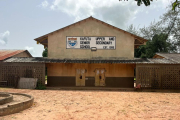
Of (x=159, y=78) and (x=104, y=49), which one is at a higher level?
(x=104, y=49)

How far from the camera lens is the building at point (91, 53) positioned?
1652 centimetres

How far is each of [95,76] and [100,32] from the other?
14.3 feet

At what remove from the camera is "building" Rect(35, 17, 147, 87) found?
16.5 metres

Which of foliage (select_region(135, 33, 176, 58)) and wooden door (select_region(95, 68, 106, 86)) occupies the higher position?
foliage (select_region(135, 33, 176, 58))

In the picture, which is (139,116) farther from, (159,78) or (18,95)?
→ (159,78)

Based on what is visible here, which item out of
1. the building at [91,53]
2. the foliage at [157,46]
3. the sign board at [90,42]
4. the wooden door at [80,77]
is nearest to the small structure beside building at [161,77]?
the building at [91,53]

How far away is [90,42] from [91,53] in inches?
42.2

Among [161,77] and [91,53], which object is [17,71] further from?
[161,77]

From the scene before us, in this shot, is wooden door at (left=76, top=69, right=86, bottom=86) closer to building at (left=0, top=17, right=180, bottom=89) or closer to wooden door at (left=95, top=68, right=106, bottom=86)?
building at (left=0, top=17, right=180, bottom=89)

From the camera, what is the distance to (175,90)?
→ 15.0 m

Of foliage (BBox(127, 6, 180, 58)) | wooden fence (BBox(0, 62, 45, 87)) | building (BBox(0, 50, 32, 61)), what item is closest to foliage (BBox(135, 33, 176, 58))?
foliage (BBox(127, 6, 180, 58))

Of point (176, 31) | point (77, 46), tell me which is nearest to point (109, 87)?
point (77, 46)

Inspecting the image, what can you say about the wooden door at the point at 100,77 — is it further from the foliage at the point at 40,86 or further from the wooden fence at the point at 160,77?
the foliage at the point at 40,86

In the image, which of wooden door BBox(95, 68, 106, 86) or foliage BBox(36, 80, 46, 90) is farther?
wooden door BBox(95, 68, 106, 86)
